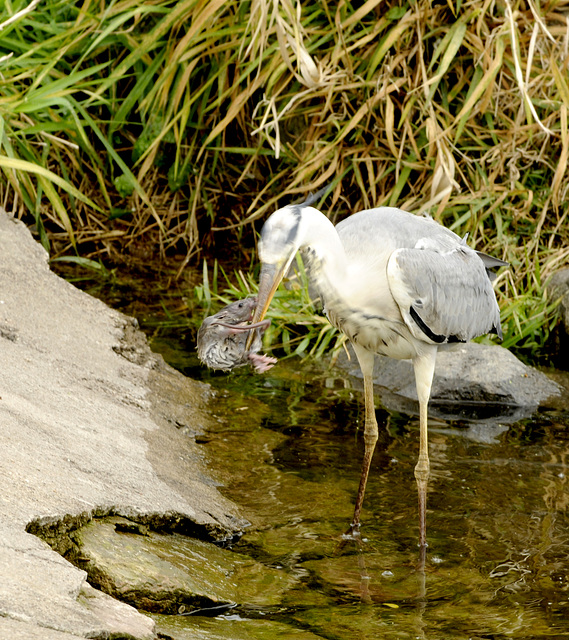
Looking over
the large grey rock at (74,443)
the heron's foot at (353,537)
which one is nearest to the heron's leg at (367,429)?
the heron's foot at (353,537)

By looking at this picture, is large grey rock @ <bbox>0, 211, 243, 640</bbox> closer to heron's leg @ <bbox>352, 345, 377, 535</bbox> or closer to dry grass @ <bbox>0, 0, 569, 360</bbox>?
heron's leg @ <bbox>352, 345, 377, 535</bbox>

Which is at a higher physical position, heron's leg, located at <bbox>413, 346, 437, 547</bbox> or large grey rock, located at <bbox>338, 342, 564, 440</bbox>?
heron's leg, located at <bbox>413, 346, 437, 547</bbox>

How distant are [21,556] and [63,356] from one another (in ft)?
6.04

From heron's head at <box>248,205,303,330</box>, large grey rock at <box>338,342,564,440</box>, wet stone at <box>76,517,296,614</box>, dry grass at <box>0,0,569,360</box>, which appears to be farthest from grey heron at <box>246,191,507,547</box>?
dry grass at <box>0,0,569,360</box>

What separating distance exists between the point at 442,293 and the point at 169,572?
155 centimetres

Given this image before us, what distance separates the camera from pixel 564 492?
3.91 m

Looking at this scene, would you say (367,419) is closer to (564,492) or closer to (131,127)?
(564,492)

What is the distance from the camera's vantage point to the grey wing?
11.4 ft

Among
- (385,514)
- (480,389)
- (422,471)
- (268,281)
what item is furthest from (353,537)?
(480,389)

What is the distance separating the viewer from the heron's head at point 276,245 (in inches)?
119

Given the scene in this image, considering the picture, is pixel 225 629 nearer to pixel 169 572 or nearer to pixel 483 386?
pixel 169 572

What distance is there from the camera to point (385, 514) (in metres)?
3.72

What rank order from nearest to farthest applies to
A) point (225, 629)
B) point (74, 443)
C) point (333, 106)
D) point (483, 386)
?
point (225, 629)
point (74, 443)
point (483, 386)
point (333, 106)

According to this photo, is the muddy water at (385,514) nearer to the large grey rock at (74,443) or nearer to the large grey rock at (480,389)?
the large grey rock at (480,389)
